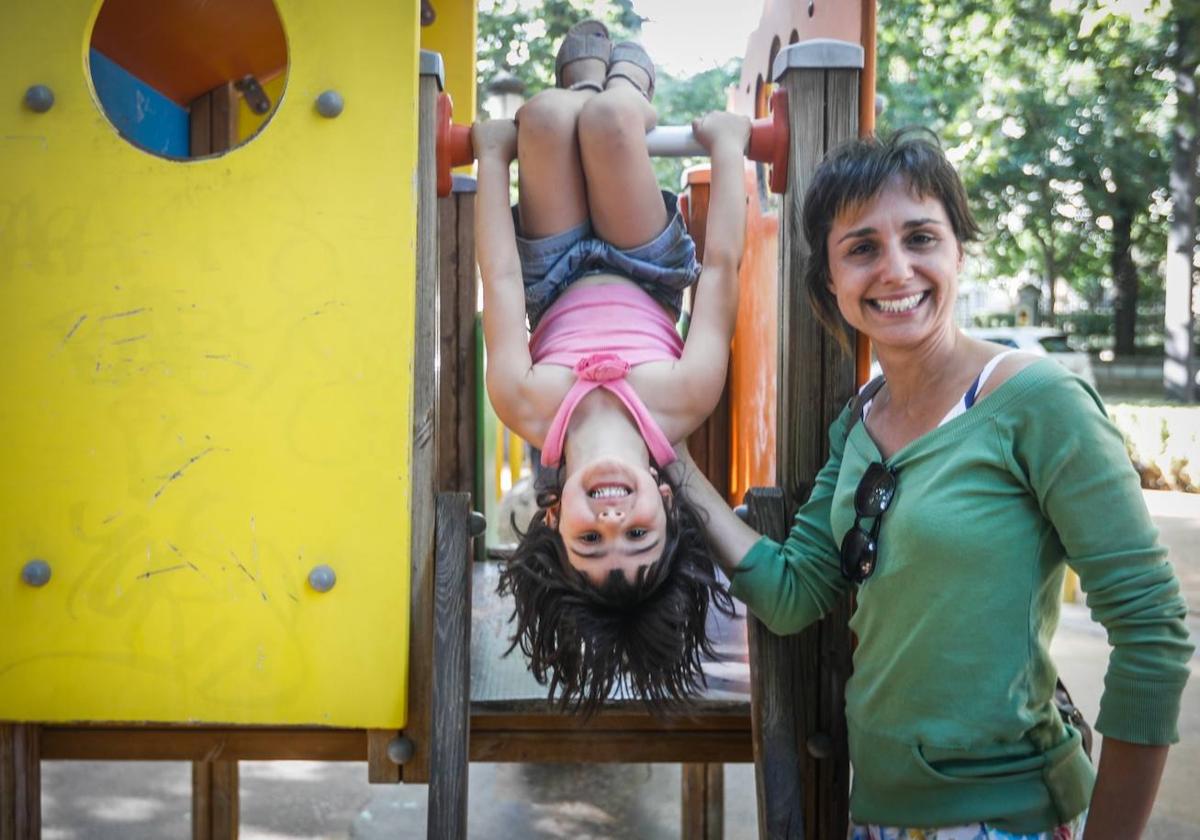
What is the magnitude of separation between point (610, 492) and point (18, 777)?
1.28 metres

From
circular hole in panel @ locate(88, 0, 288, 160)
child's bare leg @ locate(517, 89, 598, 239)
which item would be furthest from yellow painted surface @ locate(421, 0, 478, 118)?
child's bare leg @ locate(517, 89, 598, 239)

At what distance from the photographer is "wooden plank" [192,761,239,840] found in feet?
11.7

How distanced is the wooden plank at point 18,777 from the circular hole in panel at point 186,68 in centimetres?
134

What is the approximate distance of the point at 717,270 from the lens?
6.66ft

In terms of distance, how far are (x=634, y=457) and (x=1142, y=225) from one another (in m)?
21.2

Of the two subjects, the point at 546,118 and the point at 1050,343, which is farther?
the point at 1050,343

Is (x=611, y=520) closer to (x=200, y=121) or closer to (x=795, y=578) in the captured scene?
(x=795, y=578)

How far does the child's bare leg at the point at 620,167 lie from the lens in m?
2.07

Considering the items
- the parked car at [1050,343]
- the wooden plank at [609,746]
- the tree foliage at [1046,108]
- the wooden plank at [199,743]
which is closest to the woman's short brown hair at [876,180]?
the wooden plank at [609,746]

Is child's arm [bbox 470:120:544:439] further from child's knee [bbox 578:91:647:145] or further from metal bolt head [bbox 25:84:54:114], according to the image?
metal bolt head [bbox 25:84:54:114]

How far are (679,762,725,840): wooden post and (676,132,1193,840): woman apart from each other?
2188 mm

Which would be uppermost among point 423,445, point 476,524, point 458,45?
point 458,45

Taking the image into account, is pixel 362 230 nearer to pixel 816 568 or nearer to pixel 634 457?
pixel 634 457

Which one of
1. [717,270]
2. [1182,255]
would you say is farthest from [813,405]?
[1182,255]
